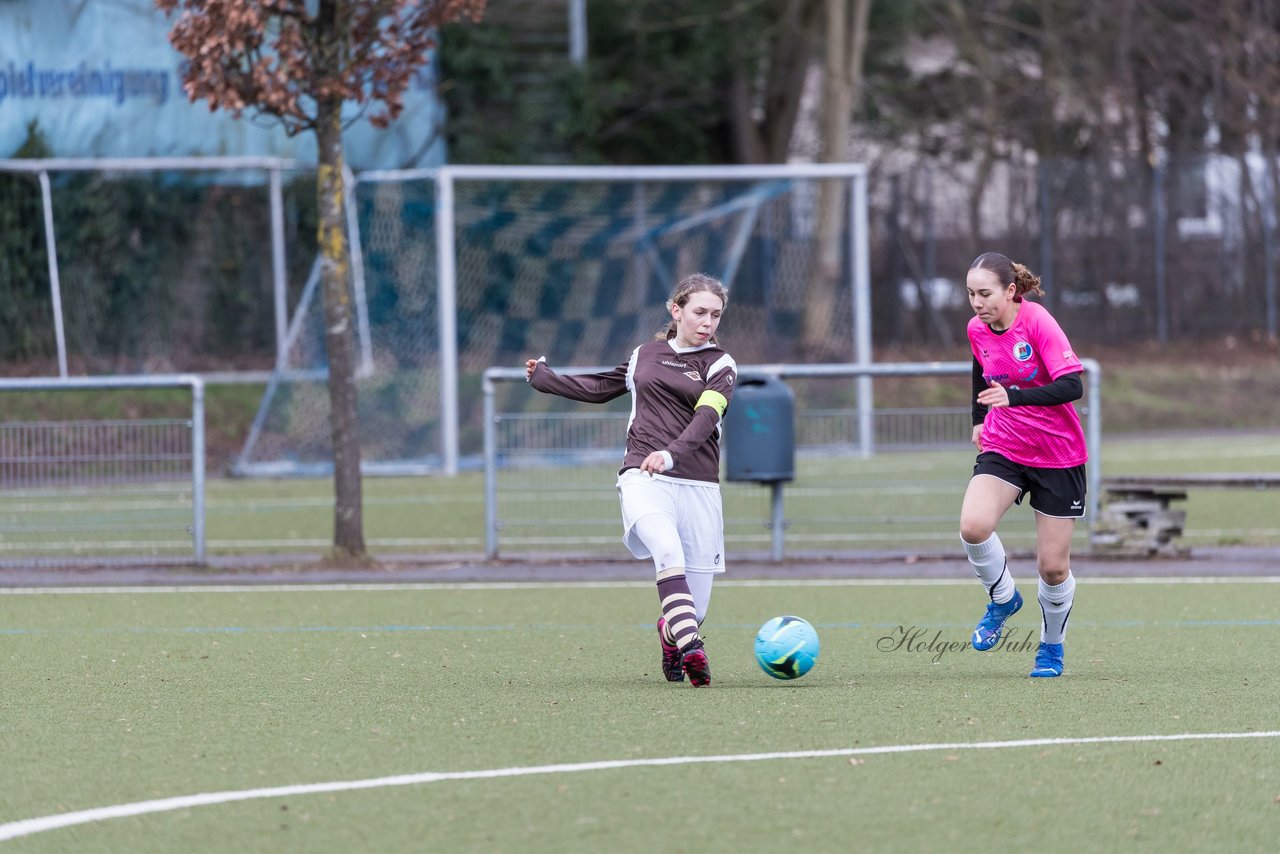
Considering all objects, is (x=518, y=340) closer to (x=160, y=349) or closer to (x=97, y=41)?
(x=160, y=349)

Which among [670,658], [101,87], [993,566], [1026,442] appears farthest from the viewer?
[101,87]

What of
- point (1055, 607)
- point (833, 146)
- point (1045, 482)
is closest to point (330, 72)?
point (1045, 482)

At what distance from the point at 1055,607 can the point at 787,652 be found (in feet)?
4.06

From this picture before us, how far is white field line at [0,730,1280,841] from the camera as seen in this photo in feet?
18.0

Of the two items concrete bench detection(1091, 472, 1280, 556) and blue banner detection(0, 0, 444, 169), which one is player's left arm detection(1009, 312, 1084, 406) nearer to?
concrete bench detection(1091, 472, 1280, 556)

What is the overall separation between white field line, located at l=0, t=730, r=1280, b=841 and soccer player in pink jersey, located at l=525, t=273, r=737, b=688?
→ 4.96 ft

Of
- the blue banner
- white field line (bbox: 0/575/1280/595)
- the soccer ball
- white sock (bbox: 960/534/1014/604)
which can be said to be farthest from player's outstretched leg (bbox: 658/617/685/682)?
the blue banner

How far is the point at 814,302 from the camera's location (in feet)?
79.9

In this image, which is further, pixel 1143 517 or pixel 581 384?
pixel 1143 517

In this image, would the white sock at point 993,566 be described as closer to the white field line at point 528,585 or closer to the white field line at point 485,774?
the white field line at point 485,774

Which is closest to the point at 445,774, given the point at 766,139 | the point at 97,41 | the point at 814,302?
the point at 814,302

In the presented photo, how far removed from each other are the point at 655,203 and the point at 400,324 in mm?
3532

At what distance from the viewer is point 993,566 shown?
841 cm

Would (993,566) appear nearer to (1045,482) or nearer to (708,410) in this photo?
(1045,482)
